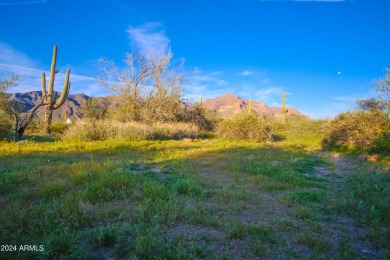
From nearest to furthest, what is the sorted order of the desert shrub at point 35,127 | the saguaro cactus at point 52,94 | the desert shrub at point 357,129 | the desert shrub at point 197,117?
the desert shrub at point 357,129
the desert shrub at point 35,127
the saguaro cactus at point 52,94
the desert shrub at point 197,117

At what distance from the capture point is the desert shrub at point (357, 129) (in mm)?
12281

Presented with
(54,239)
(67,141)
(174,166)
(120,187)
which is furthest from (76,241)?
(67,141)

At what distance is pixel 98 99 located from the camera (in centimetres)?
2959

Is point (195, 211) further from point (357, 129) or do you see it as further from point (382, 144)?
point (357, 129)

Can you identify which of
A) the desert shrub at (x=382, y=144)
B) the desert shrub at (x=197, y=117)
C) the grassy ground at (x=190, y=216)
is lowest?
the grassy ground at (x=190, y=216)

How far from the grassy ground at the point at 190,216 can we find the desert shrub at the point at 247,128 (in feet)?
35.5

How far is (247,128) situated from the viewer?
18.0m

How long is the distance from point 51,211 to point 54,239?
1139mm

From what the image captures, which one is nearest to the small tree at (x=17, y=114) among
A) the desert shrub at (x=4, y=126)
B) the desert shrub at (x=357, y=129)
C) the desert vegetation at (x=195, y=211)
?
the desert shrub at (x=4, y=126)

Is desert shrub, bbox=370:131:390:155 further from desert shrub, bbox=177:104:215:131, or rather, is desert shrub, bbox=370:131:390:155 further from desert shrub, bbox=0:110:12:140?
desert shrub, bbox=0:110:12:140

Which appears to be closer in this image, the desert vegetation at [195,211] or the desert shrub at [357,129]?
the desert vegetation at [195,211]

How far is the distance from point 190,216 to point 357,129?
1268 centimetres

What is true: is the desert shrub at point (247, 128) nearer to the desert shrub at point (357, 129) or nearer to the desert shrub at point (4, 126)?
the desert shrub at point (357, 129)

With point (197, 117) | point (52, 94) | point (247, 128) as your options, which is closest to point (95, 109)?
point (52, 94)
